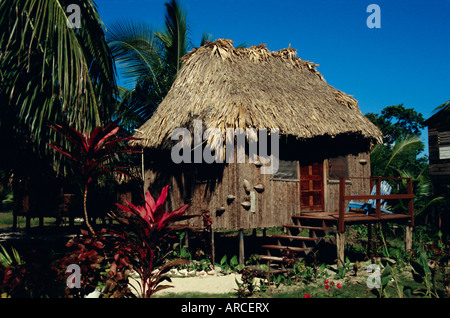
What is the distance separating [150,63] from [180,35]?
1502 millimetres

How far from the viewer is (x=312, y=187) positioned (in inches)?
424

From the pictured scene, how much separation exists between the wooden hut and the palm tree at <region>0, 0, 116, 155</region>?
328cm

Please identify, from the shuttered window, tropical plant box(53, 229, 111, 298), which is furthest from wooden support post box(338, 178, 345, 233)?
tropical plant box(53, 229, 111, 298)

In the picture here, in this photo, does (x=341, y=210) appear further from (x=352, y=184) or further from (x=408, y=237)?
(x=352, y=184)

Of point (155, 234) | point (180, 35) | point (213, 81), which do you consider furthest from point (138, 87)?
point (155, 234)

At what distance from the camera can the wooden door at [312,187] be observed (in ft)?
34.8

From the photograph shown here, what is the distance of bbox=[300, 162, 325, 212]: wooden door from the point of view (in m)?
10.6

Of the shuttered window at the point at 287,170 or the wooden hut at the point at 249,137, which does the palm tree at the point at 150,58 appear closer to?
the wooden hut at the point at 249,137

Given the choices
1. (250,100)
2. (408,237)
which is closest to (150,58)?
(250,100)

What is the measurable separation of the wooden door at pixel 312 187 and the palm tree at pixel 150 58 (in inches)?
229

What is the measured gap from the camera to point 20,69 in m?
6.23

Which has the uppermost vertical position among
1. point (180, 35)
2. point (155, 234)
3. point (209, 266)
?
point (180, 35)

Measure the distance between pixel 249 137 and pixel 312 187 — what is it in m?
2.87
